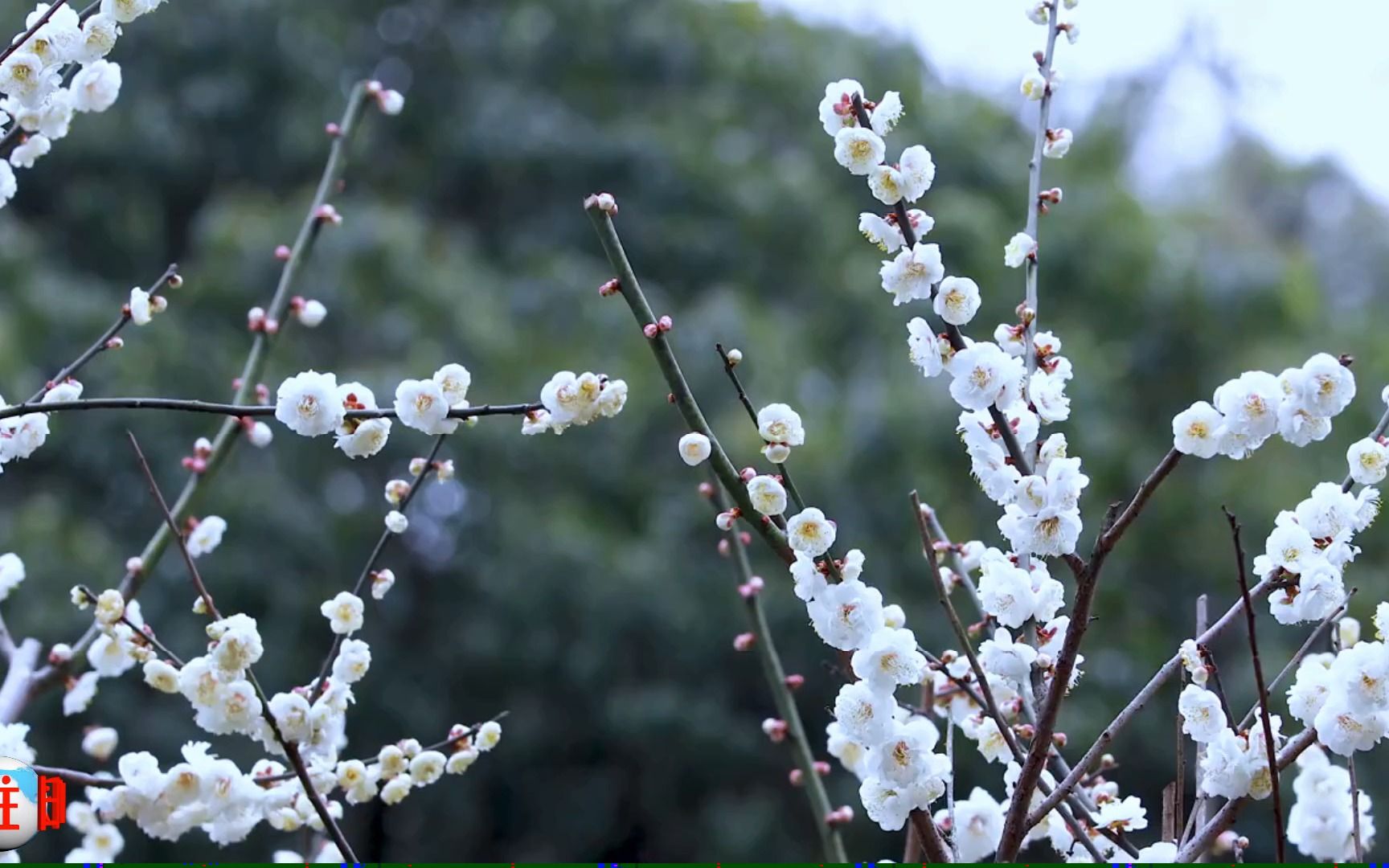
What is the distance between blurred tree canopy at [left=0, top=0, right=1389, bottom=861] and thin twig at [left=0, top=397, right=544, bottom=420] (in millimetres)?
2469

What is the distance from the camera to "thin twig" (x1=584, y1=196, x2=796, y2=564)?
0.69 metres

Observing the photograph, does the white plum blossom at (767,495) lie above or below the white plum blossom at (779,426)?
below

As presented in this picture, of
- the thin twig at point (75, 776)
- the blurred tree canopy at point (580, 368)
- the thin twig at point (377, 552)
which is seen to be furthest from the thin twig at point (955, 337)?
the blurred tree canopy at point (580, 368)

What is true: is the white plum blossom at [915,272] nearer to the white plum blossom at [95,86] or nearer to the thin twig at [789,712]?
the thin twig at [789,712]

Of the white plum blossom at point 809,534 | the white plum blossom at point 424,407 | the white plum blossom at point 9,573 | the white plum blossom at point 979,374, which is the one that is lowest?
the white plum blossom at point 809,534

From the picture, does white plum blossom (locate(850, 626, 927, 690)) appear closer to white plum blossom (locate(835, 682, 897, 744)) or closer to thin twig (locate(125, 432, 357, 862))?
white plum blossom (locate(835, 682, 897, 744))

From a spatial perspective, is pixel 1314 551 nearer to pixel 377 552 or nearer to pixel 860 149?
pixel 860 149

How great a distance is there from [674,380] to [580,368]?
302 centimetres

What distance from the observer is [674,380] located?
2.25ft

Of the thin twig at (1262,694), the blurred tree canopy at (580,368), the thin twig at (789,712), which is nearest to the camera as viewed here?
the thin twig at (1262,694)

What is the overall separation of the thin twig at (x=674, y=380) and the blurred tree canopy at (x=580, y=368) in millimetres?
2467

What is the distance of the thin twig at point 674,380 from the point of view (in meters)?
0.69

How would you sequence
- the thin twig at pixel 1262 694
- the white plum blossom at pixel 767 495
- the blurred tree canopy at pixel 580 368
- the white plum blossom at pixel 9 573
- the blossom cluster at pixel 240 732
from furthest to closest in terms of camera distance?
the blurred tree canopy at pixel 580 368 < the white plum blossom at pixel 9 573 < the blossom cluster at pixel 240 732 < the white plum blossom at pixel 767 495 < the thin twig at pixel 1262 694

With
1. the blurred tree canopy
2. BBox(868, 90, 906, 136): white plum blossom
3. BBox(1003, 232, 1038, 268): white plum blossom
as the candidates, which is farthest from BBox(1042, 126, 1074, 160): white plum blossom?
the blurred tree canopy
